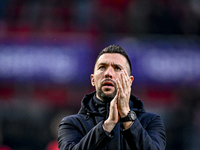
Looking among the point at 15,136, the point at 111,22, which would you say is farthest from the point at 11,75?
the point at 111,22

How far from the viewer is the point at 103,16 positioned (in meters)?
7.66

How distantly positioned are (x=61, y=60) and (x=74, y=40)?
2.32 ft

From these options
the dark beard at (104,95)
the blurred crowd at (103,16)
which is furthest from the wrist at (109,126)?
the blurred crowd at (103,16)

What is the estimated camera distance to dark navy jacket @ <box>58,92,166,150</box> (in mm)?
1827

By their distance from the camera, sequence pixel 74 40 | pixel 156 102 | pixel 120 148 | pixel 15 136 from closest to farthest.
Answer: pixel 120 148 → pixel 15 136 → pixel 156 102 → pixel 74 40

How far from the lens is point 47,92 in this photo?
6.96m

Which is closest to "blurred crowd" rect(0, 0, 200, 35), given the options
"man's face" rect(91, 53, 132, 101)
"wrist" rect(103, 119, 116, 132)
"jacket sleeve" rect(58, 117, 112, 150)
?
"man's face" rect(91, 53, 132, 101)

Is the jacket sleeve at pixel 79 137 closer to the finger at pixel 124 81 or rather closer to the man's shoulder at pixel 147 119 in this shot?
the finger at pixel 124 81

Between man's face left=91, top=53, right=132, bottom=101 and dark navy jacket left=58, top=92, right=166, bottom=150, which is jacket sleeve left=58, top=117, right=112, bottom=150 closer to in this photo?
dark navy jacket left=58, top=92, right=166, bottom=150

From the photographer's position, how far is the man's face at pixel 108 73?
2258mm

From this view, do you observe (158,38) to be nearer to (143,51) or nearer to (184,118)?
(143,51)

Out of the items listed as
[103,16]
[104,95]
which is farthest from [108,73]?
[103,16]

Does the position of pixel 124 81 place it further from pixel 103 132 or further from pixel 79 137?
pixel 79 137

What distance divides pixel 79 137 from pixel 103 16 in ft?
19.6
